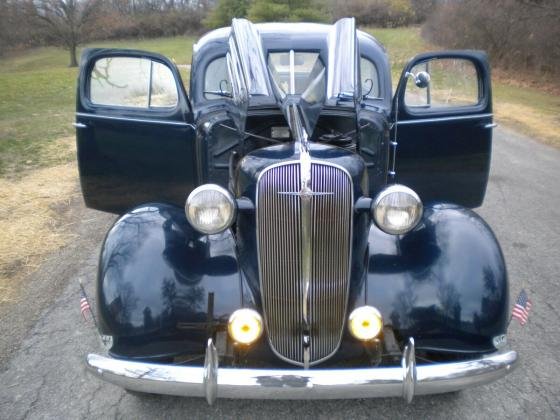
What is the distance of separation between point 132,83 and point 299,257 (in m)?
2.52

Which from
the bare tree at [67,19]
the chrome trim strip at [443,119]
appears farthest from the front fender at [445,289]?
the bare tree at [67,19]

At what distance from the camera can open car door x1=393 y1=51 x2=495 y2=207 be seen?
3.96 m

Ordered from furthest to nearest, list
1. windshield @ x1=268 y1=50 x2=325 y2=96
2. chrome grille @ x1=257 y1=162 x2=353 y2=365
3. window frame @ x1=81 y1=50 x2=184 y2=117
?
window frame @ x1=81 y1=50 x2=184 y2=117
windshield @ x1=268 y1=50 x2=325 y2=96
chrome grille @ x1=257 y1=162 x2=353 y2=365

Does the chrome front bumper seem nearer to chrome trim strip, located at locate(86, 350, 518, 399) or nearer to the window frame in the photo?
chrome trim strip, located at locate(86, 350, 518, 399)

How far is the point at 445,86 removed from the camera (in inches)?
171

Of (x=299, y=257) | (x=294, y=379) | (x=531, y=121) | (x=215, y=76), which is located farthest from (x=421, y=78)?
(x=531, y=121)

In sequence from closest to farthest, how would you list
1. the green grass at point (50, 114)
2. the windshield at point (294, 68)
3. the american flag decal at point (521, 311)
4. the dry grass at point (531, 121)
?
1. the american flag decal at point (521, 311)
2. the windshield at point (294, 68)
3. the green grass at point (50, 114)
4. the dry grass at point (531, 121)

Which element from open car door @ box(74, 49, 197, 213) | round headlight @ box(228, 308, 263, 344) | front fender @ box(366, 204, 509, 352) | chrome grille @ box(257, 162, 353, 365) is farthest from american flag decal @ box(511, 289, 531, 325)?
open car door @ box(74, 49, 197, 213)

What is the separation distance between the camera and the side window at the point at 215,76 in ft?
13.7

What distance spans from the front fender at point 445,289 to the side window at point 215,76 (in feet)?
7.06

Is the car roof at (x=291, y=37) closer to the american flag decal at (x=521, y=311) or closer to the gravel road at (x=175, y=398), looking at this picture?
the gravel road at (x=175, y=398)

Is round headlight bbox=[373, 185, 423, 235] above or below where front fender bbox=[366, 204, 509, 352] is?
above

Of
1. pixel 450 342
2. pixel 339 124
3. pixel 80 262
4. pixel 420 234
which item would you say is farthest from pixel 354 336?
pixel 80 262

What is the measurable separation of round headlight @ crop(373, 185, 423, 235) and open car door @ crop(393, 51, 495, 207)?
61.5 inches
